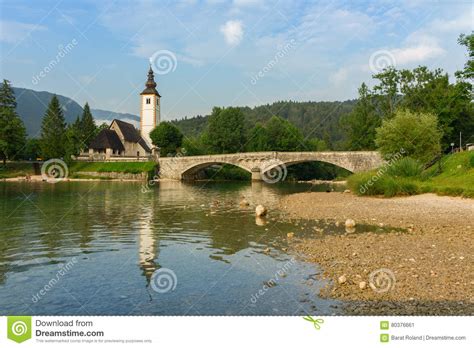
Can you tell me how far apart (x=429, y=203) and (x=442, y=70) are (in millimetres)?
42494

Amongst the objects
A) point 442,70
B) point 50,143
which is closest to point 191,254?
point 442,70

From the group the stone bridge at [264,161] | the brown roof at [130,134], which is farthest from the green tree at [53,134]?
the stone bridge at [264,161]

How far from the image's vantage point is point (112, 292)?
33.8 feet

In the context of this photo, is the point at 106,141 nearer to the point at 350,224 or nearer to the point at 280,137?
the point at 280,137

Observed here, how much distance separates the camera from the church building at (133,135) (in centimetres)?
9281

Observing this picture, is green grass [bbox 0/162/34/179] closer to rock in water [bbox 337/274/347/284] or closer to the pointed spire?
the pointed spire

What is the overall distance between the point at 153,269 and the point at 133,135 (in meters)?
96.3

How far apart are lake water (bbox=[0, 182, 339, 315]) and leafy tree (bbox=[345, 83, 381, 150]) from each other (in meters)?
50.4

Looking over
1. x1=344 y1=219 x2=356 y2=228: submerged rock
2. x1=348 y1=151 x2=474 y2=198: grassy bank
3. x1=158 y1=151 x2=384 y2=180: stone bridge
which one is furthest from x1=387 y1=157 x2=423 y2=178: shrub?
x1=158 y1=151 x2=384 y2=180: stone bridge

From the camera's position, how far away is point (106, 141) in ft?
303

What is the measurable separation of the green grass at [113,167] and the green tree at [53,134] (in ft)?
14.5

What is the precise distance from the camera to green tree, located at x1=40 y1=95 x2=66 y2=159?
84.7m

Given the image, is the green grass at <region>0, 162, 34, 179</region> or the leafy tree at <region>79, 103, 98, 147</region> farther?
the leafy tree at <region>79, 103, 98, 147</region>

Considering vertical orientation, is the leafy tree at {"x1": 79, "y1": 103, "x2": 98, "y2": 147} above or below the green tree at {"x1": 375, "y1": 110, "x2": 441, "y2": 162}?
above
